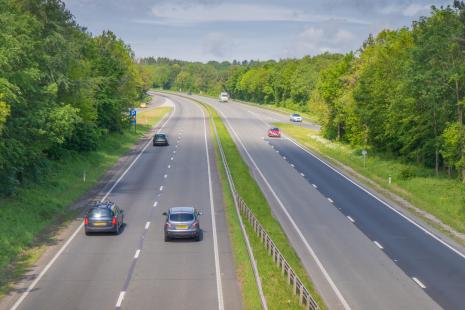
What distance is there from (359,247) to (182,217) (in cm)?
882

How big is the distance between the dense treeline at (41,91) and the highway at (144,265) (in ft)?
21.2

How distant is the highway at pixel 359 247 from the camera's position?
24.3m

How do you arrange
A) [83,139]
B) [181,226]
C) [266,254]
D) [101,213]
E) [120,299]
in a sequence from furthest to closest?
1. [83,139]
2. [101,213]
3. [181,226]
4. [266,254]
5. [120,299]

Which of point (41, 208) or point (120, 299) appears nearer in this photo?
point (120, 299)

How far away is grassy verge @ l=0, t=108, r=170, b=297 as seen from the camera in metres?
28.4

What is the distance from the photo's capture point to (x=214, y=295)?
903 inches

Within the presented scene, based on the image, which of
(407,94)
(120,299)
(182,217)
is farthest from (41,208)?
(407,94)

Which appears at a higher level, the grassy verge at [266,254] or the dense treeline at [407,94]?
the dense treeline at [407,94]

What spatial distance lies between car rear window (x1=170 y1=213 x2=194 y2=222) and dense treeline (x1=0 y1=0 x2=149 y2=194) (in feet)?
30.0

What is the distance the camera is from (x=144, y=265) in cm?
2722

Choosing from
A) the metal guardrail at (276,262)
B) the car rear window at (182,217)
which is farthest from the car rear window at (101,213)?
the metal guardrail at (276,262)

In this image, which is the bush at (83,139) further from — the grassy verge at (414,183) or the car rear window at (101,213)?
the car rear window at (101,213)

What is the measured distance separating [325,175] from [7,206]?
29570mm

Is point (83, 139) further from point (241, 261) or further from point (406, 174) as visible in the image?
point (241, 261)
